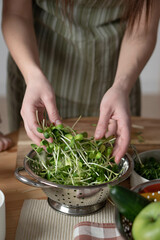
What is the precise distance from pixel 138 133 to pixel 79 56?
0.52 m

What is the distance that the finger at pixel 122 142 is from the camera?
1.14m

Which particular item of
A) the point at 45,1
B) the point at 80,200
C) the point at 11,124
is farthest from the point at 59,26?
the point at 80,200

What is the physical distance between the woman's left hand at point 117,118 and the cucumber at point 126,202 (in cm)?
33

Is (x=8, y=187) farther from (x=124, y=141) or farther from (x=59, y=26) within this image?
(x=59, y=26)

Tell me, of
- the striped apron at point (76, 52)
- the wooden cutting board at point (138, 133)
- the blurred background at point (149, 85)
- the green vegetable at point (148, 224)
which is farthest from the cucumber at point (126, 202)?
the blurred background at point (149, 85)

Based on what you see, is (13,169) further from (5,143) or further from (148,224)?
(148,224)

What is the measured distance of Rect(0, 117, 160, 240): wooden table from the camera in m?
1.10

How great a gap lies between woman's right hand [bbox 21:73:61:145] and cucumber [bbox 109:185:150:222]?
0.44 meters

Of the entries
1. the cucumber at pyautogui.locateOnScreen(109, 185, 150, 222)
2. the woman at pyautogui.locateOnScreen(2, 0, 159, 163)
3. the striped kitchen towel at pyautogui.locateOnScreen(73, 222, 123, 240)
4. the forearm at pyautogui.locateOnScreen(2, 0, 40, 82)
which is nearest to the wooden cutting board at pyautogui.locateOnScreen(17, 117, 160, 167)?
the woman at pyautogui.locateOnScreen(2, 0, 159, 163)

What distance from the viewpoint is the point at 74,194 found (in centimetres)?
103

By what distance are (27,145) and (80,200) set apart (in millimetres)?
549

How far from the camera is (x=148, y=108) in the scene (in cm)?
431

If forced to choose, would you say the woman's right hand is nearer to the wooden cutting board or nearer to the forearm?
the forearm

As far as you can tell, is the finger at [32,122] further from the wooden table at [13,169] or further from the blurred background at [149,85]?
the blurred background at [149,85]
